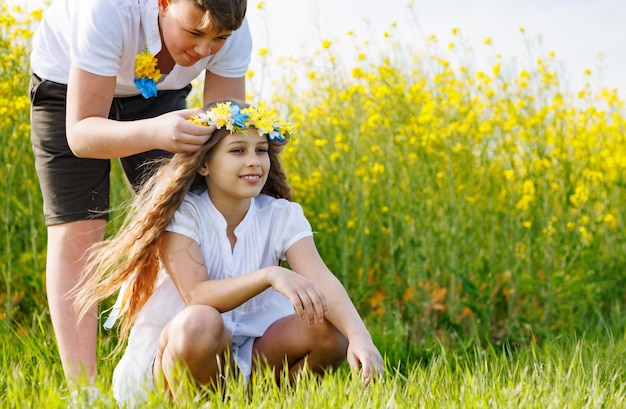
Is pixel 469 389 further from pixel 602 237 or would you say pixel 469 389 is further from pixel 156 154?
pixel 602 237

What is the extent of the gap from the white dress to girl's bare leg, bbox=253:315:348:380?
6 centimetres

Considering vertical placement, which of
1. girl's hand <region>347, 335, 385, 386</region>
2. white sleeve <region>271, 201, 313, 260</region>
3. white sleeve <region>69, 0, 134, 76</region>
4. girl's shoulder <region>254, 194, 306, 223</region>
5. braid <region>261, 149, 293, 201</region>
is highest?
white sleeve <region>69, 0, 134, 76</region>

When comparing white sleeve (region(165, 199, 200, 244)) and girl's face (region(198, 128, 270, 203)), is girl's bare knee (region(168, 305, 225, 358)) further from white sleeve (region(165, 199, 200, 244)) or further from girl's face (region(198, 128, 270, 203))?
girl's face (region(198, 128, 270, 203))

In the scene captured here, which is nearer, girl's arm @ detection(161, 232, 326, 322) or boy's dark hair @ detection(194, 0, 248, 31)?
girl's arm @ detection(161, 232, 326, 322)

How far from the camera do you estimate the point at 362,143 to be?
4.58 metres

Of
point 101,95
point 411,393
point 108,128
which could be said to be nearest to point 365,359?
point 411,393

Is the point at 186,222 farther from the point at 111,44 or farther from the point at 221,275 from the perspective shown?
the point at 111,44

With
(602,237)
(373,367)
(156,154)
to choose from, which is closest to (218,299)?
(373,367)

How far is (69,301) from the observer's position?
8.95 feet

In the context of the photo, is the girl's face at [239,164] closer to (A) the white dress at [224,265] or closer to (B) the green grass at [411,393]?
(A) the white dress at [224,265]

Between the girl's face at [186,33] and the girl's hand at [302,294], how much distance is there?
679mm

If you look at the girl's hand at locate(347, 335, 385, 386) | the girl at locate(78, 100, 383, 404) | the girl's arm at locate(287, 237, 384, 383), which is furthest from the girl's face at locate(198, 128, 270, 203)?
the girl's hand at locate(347, 335, 385, 386)

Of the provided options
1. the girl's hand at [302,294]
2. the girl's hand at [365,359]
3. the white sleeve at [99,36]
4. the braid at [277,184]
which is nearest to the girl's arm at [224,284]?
the girl's hand at [302,294]

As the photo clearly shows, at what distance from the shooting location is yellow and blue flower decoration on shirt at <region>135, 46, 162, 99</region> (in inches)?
102
